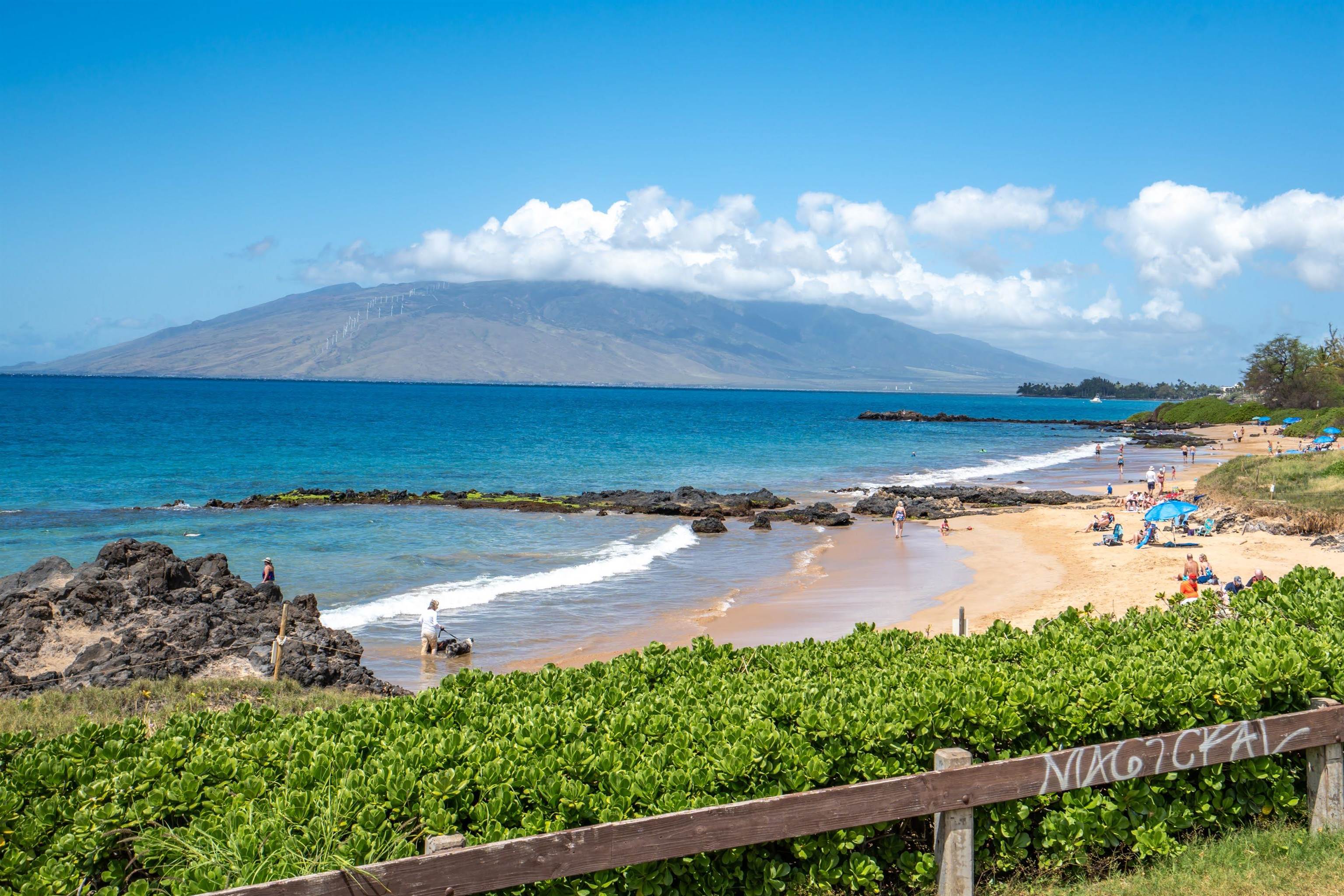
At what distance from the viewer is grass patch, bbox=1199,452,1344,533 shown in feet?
96.8

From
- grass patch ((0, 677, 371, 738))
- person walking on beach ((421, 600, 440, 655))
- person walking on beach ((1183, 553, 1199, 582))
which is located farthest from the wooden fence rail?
person walking on beach ((1183, 553, 1199, 582))

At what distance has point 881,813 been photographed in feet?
17.2

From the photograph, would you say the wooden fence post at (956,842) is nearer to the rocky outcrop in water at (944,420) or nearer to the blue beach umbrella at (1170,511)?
the blue beach umbrella at (1170,511)

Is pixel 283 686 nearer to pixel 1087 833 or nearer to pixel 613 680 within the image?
pixel 613 680

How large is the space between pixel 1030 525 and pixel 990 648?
116ft

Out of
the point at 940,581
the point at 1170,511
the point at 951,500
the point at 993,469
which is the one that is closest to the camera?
the point at 940,581

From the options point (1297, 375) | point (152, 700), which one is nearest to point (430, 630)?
point (152, 700)

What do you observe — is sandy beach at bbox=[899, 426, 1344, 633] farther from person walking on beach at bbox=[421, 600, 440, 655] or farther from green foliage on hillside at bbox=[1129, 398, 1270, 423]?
green foliage on hillside at bbox=[1129, 398, 1270, 423]

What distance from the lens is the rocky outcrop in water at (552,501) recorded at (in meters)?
44.6

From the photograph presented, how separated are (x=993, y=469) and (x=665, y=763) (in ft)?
227

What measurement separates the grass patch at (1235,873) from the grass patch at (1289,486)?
91.0 feet

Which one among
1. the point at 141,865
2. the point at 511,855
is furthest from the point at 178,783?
the point at 511,855

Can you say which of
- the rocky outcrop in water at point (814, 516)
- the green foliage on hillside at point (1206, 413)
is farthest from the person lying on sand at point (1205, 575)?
the green foliage on hillside at point (1206, 413)

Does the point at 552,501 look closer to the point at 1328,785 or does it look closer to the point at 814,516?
the point at 814,516
